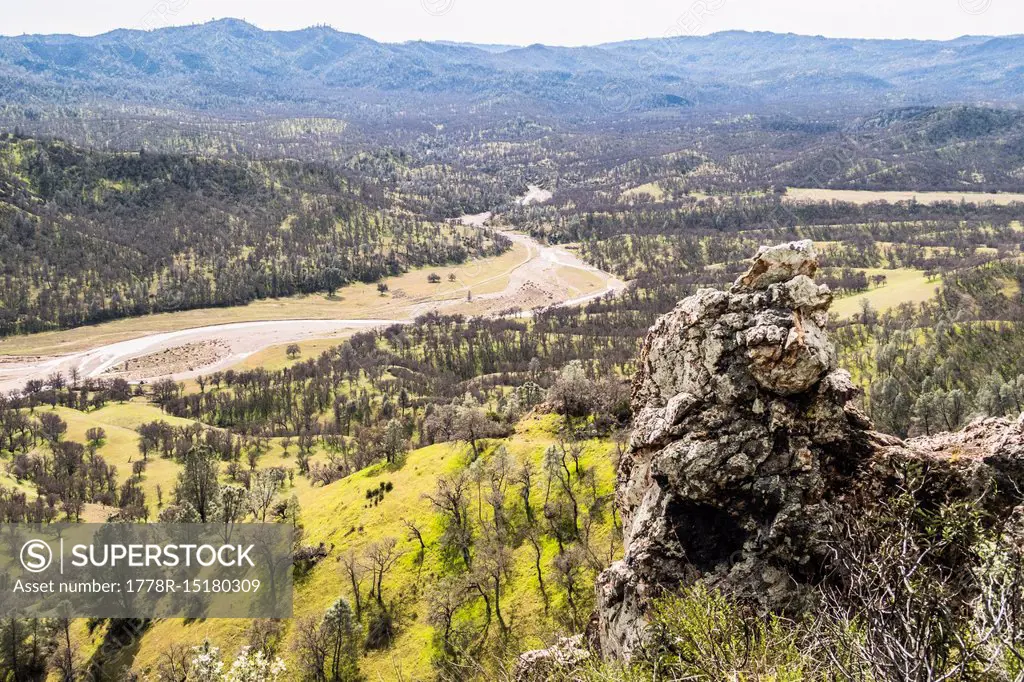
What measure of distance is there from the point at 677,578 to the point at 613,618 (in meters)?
3.45

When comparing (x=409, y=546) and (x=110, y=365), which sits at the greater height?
(x=409, y=546)

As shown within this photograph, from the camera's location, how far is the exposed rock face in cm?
2333

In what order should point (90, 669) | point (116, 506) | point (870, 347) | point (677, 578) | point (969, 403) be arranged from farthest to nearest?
point (870, 347), point (116, 506), point (969, 403), point (90, 669), point (677, 578)

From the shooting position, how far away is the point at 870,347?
148750 millimetres

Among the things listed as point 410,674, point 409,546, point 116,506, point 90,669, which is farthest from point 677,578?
point 116,506

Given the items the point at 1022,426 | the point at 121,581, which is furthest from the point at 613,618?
the point at 121,581

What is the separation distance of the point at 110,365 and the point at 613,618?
20759cm

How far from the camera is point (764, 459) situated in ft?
80.0

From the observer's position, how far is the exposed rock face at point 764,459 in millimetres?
23328

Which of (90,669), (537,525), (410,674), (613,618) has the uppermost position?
(613,618)

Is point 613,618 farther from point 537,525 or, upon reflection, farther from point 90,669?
point 90,669

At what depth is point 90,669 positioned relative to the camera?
56.9 meters

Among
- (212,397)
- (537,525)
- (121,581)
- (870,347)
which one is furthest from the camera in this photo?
(212,397)

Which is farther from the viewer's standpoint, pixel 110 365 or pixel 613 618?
pixel 110 365
